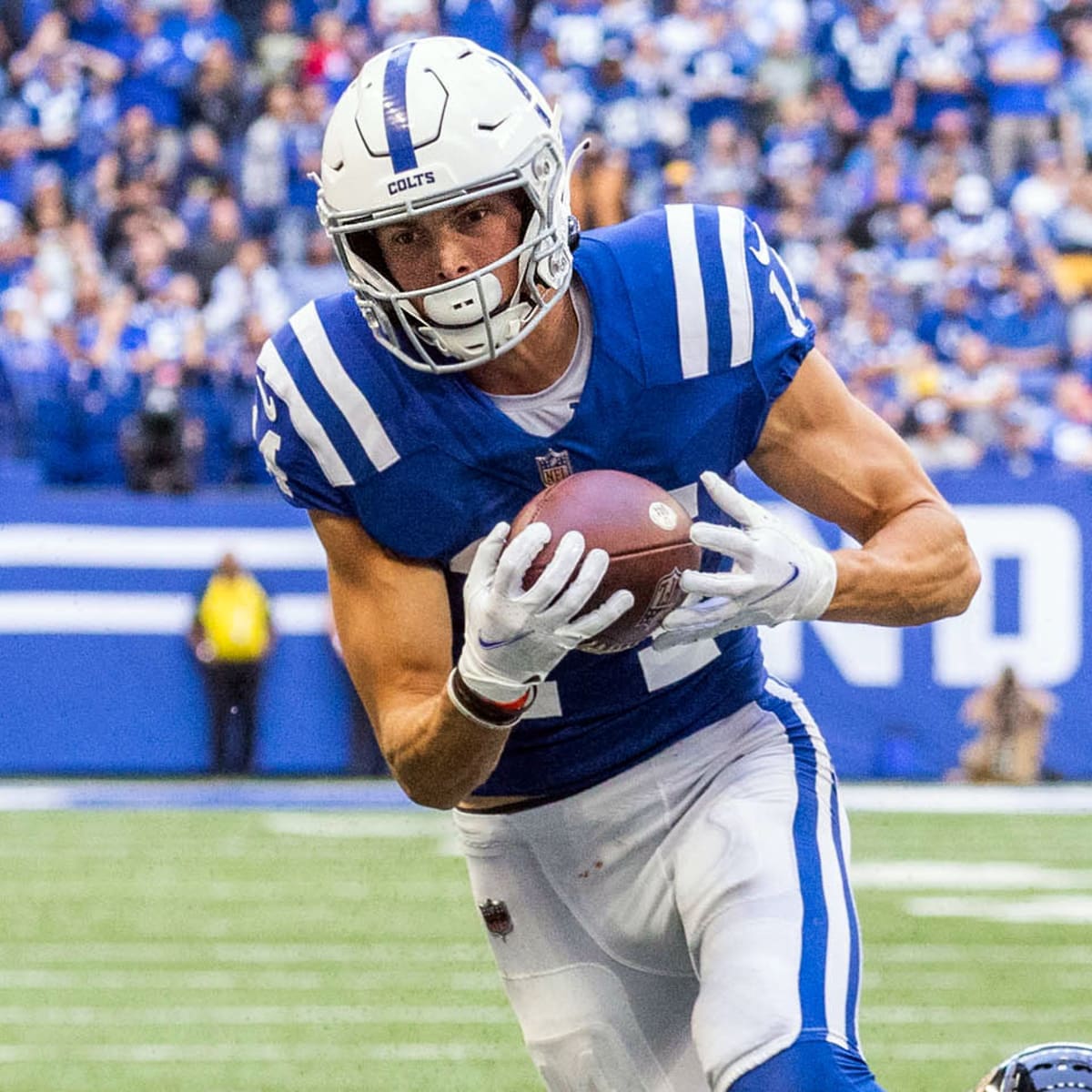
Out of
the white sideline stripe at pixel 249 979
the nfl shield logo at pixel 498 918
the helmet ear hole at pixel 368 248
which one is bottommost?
the white sideline stripe at pixel 249 979

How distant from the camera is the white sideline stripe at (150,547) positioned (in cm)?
988

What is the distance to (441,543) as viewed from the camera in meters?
2.99

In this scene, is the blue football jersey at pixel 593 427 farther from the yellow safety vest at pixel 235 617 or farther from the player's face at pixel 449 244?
the yellow safety vest at pixel 235 617

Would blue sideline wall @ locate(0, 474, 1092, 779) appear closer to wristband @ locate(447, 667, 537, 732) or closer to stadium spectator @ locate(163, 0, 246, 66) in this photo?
stadium spectator @ locate(163, 0, 246, 66)

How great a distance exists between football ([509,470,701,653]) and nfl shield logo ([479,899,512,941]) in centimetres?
53

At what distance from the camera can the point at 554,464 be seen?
116 inches

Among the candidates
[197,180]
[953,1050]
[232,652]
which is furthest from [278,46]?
[953,1050]

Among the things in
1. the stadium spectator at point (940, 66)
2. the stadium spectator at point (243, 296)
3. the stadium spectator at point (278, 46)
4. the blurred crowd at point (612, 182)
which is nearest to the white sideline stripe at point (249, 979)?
the blurred crowd at point (612, 182)

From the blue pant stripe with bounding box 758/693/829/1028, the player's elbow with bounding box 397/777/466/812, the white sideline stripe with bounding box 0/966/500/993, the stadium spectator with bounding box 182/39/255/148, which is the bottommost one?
the white sideline stripe with bounding box 0/966/500/993

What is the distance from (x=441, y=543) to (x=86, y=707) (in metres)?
7.24

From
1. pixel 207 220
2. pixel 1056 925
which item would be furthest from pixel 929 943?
pixel 207 220

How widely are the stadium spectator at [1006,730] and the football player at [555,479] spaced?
21.8 ft

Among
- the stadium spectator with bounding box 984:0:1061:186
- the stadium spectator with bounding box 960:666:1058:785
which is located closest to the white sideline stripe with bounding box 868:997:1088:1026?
the stadium spectator with bounding box 960:666:1058:785

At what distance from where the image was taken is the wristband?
8.93ft
